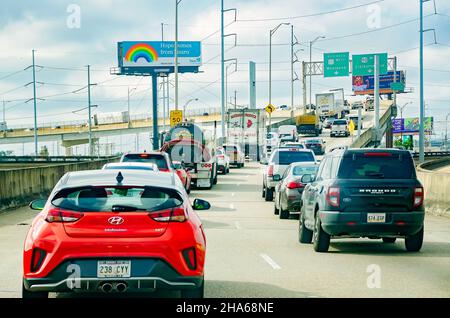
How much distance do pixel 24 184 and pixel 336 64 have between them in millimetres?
67889

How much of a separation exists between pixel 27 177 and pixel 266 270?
17335 millimetres

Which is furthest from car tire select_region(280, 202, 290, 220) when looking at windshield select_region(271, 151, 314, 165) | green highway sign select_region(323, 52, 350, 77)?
green highway sign select_region(323, 52, 350, 77)

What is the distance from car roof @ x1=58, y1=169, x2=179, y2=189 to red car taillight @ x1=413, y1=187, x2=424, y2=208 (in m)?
6.30

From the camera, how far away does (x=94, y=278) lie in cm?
859

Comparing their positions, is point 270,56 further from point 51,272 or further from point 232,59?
point 51,272

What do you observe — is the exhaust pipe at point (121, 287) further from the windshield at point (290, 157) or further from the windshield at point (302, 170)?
the windshield at point (290, 157)

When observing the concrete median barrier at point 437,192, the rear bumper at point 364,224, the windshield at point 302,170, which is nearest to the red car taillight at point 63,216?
the rear bumper at point 364,224

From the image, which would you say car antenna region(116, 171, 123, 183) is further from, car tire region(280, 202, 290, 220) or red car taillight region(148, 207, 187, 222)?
car tire region(280, 202, 290, 220)

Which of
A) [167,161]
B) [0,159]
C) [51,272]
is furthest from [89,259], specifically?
[0,159]

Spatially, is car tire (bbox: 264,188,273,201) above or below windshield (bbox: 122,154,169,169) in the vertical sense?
below

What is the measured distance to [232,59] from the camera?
7912 centimetres

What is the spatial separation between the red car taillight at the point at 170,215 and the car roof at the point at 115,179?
1.00 feet

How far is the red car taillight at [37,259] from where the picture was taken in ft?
28.5

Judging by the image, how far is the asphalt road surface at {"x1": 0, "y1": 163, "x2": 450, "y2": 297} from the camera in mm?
10836
